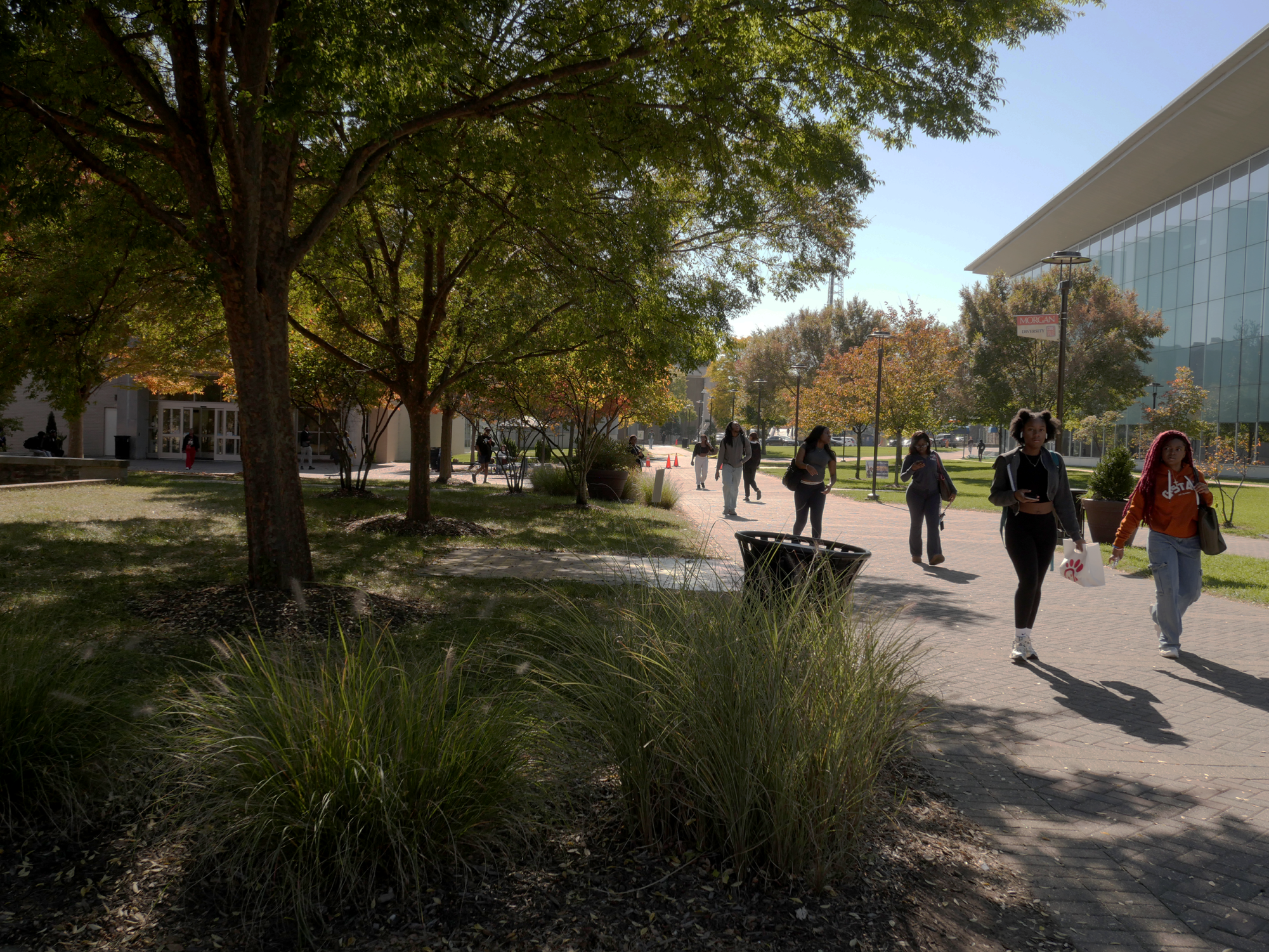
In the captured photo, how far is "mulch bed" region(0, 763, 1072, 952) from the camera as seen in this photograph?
2850 mm

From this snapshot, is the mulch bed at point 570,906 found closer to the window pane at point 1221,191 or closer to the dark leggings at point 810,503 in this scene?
the dark leggings at point 810,503

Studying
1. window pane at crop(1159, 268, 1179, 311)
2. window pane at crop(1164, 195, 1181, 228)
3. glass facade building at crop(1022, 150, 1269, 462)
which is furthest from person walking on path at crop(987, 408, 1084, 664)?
window pane at crop(1164, 195, 1181, 228)

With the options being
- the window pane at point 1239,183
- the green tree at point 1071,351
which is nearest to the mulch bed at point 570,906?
the green tree at point 1071,351

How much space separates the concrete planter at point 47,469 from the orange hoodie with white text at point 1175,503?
22042 mm

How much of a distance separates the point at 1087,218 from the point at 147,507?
55.0m

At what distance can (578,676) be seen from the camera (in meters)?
4.01

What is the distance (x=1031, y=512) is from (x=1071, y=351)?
41803 mm

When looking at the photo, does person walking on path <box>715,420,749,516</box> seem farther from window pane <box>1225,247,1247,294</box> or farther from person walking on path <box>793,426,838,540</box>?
window pane <box>1225,247,1247,294</box>

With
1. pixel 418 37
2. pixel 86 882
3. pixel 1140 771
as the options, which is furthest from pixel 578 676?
pixel 418 37

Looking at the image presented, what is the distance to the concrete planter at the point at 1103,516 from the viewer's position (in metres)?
14.7

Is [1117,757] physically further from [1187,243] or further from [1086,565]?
[1187,243]

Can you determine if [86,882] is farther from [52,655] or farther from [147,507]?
[147,507]

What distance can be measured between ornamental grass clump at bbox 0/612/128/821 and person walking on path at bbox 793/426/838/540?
9373 millimetres

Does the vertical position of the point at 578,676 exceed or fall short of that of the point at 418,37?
it falls short
